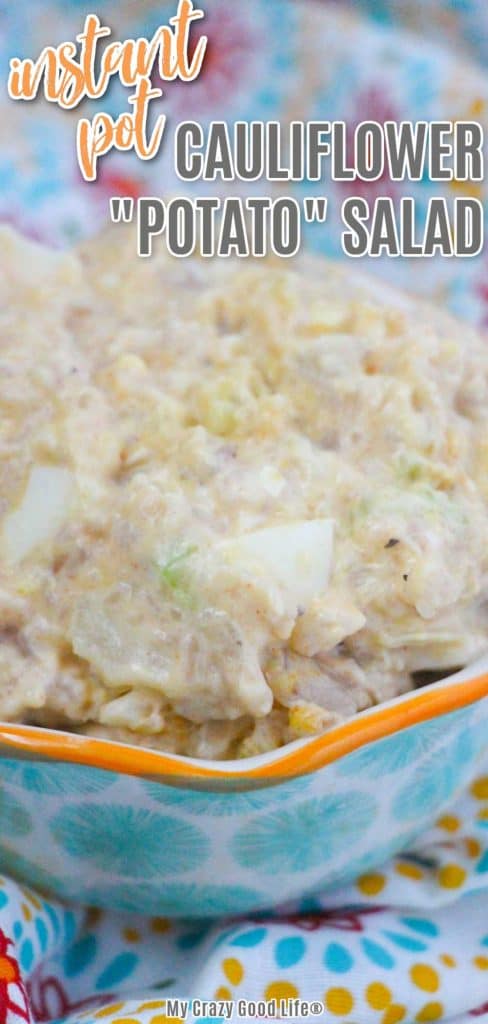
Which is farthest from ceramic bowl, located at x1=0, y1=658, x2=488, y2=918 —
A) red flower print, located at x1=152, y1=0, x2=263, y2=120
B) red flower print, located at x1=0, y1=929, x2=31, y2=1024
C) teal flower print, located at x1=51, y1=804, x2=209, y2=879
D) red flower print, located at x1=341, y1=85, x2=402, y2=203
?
red flower print, located at x1=152, y1=0, x2=263, y2=120

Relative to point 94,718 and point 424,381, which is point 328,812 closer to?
point 94,718

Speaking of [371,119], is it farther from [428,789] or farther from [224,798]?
[224,798]

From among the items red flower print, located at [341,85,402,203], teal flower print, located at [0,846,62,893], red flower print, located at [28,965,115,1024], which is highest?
red flower print, located at [341,85,402,203]

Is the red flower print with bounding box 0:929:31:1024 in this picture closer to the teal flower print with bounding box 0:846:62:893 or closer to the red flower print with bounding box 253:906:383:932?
the teal flower print with bounding box 0:846:62:893

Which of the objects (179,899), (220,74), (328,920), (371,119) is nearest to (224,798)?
(179,899)

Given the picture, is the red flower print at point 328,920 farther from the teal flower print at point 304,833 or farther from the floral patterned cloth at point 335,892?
the teal flower print at point 304,833

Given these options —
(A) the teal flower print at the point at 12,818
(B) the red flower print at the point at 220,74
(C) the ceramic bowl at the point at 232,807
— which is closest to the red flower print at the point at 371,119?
(B) the red flower print at the point at 220,74

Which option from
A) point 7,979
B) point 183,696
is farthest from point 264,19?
point 7,979
